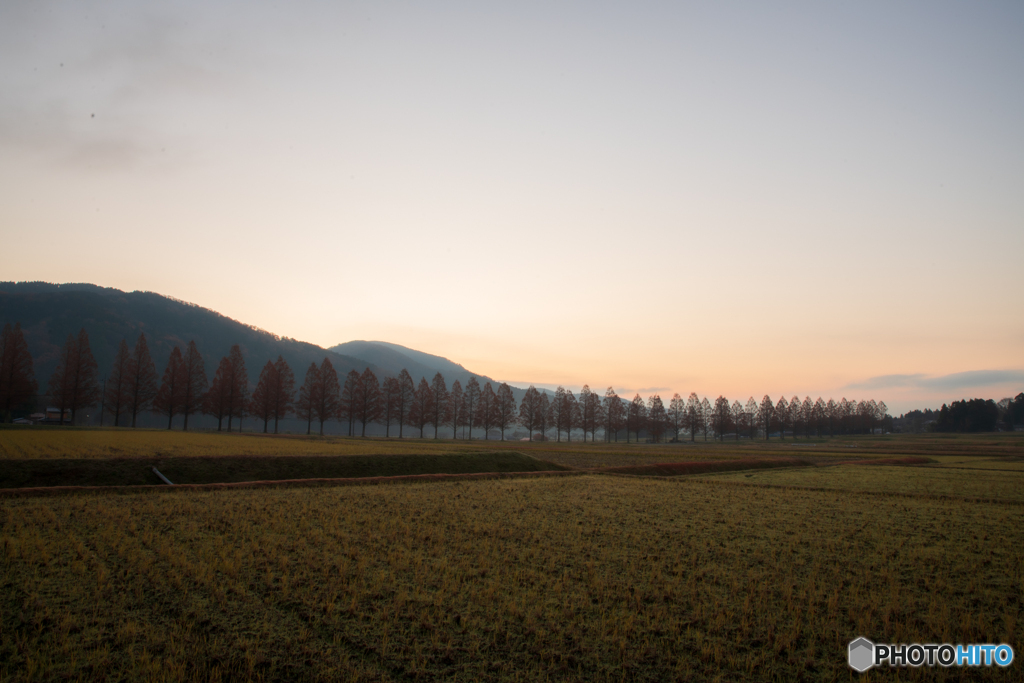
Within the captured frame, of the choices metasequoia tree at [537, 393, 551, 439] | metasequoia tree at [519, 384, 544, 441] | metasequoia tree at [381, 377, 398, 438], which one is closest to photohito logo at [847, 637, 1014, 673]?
metasequoia tree at [381, 377, 398, 438]

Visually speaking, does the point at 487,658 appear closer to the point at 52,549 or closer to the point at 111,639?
the point at 111,639

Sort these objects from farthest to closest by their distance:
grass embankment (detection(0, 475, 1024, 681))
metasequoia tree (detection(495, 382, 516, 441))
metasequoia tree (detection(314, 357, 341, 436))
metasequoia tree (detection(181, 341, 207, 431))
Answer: metasequoia tree (detection(495, 382, 516, 441)), metasequoia tree (detection(314, 357, 341, 436)), metasequoia tree (detection(181, 341, 207, 431)), grass embankment (detection(0, 475, 1024, 681))

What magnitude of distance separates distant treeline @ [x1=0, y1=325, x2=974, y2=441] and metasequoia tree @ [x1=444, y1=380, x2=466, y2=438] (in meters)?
0.20

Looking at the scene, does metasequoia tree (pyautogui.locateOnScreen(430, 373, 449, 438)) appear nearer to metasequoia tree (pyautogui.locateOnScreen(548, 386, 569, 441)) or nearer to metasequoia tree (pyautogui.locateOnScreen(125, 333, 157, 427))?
metasequoia tree (pyautogui.locateOnScreen(548, 386, 569, 441))

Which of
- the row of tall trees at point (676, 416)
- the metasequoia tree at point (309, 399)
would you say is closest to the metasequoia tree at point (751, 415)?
the row of tall trees at point (676, 416)

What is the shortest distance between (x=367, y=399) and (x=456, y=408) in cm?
1799

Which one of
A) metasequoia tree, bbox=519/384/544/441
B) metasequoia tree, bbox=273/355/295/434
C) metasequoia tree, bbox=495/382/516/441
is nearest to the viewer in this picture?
metasequoia tree, bbox=273/355/295/434

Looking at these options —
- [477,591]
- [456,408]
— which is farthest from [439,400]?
[477,591]

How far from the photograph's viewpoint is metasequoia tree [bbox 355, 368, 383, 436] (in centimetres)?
8612

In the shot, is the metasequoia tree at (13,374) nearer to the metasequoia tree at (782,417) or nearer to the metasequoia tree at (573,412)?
the metasequoia tree at (573,412)

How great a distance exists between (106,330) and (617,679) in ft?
774

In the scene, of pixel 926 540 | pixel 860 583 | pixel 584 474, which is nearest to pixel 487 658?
pixel 860 583

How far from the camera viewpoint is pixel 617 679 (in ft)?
19.0

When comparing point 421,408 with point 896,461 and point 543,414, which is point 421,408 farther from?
point 896,461
